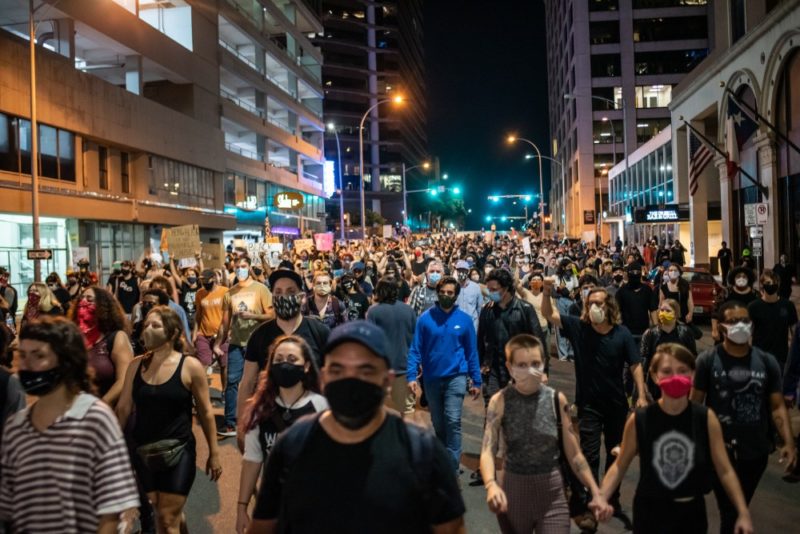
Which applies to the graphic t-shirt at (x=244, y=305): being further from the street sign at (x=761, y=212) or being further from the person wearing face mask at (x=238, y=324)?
the street sign at (x=761, y=212)

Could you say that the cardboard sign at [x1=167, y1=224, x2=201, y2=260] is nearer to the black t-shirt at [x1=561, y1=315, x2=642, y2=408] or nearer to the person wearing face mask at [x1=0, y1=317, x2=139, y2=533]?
the black t-shirt at [x1=561, y1=315, x2=642, y2=408]

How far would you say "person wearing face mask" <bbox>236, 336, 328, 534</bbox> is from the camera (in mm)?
4016

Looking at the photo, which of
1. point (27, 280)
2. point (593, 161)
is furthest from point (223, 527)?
point (593, 161)

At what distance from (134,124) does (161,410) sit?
2899cm

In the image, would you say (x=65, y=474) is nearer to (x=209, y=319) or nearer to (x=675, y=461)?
(x=675, y=461)

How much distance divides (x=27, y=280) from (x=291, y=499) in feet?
84.7

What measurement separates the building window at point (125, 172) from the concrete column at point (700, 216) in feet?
86.9

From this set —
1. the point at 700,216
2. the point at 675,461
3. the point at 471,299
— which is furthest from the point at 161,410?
the point at 700,216

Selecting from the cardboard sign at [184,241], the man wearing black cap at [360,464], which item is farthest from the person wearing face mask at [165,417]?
the cardboard sign at [184,241]

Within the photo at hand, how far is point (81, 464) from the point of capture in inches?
123


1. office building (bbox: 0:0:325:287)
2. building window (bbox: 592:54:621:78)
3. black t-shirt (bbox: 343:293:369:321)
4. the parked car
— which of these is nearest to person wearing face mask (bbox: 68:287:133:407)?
black t-shirt (bbox: 343:293:369:321)

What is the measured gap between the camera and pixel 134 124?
102 ft

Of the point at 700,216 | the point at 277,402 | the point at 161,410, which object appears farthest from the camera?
the point at 700,216

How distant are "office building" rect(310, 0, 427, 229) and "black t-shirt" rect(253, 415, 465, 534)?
9691 cm
